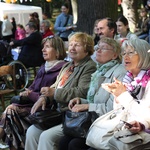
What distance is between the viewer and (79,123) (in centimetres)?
341

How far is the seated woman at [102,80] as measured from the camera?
3.56m

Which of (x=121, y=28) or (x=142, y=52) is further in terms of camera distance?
(x=121, y=28)

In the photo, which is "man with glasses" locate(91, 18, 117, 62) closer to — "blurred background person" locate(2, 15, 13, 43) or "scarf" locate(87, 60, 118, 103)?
"scarf" locate(87, 60, 118, 103)

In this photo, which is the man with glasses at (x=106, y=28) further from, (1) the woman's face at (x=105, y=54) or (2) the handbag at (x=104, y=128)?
(2) the handbag at (x=104, y=128)

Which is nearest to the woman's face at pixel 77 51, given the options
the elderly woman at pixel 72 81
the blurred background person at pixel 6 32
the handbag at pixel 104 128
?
the elderly woman at pixel 72 81

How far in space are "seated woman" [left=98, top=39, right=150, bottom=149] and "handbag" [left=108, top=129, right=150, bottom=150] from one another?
0.04 metres

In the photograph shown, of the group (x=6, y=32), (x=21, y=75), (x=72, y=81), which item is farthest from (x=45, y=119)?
(x=6, y=32)

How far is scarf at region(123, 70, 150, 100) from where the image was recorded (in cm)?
304

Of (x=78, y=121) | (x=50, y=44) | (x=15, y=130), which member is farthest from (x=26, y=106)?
(x=78, y=121)

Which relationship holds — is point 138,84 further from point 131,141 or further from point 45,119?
point 45,119

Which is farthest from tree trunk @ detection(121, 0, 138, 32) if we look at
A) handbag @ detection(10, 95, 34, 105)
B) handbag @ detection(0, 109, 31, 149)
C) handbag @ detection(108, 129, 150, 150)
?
handbag @ detection(108, 129, 150, 150)

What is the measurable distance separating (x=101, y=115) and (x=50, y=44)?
134 cm

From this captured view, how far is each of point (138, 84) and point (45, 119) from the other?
1120 mm

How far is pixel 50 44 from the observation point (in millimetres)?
4473
